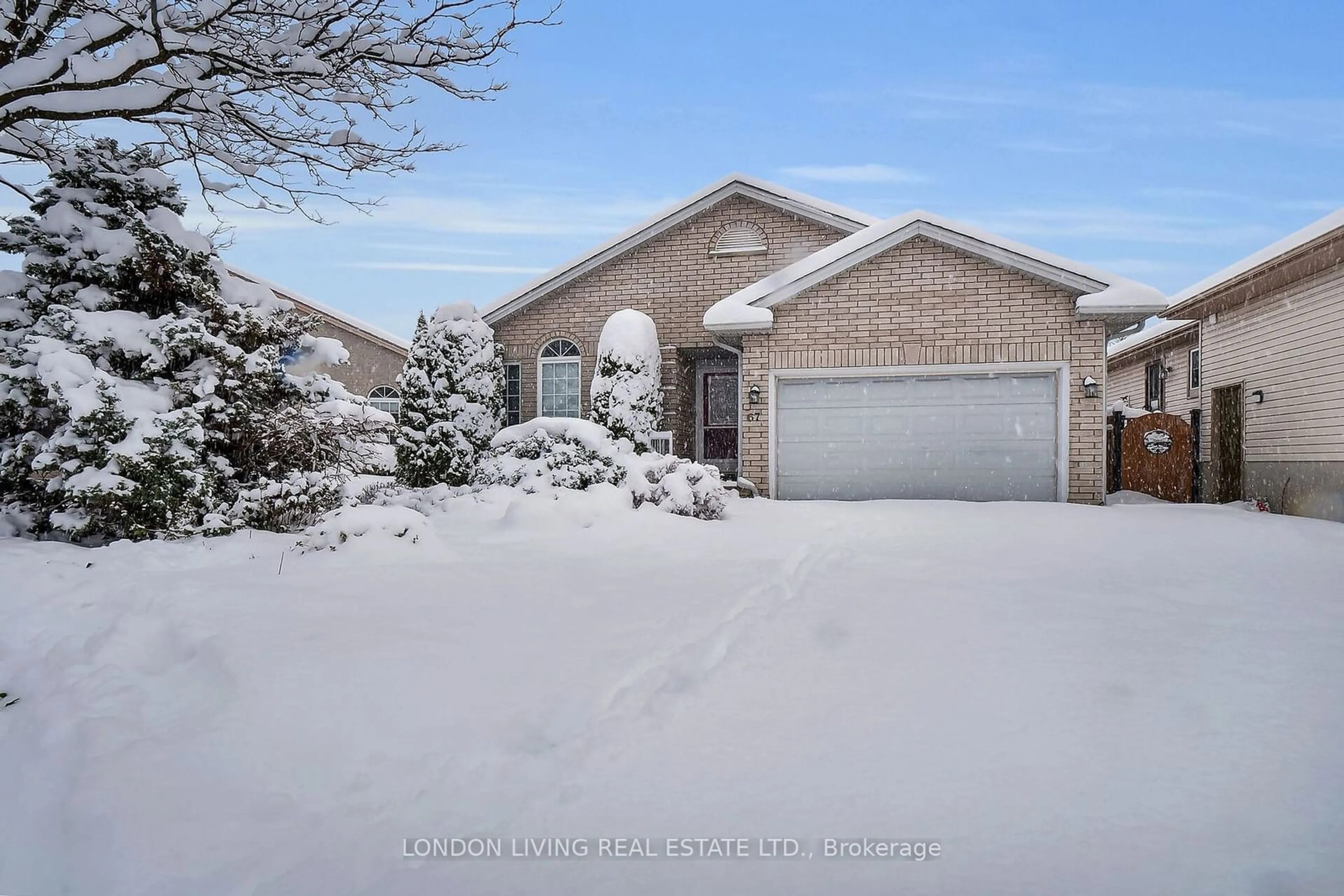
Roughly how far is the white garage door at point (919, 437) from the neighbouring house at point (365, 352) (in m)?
9.60

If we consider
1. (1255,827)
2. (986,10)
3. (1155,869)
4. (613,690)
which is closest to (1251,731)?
(1255,827)

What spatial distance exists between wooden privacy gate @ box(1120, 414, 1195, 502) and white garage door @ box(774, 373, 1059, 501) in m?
4.60

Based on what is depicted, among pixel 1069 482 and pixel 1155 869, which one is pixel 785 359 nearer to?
pixel 1069 482

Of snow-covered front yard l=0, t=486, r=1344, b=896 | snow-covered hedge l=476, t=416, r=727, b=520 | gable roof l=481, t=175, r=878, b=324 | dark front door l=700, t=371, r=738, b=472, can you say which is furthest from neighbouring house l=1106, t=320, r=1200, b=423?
snow-covered front yard l=0, t=486, r=1344, b=896

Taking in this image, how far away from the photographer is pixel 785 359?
11414 millimetres

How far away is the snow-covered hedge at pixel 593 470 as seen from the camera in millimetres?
7977

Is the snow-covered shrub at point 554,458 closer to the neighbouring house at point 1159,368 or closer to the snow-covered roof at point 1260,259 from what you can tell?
the snow-covered roof at point 1260,259

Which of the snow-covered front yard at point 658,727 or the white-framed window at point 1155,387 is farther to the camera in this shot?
the white-framed window at point 1155,387

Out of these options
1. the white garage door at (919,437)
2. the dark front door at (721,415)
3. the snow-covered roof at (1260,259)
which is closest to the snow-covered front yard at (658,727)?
the white garage door at (919,437)

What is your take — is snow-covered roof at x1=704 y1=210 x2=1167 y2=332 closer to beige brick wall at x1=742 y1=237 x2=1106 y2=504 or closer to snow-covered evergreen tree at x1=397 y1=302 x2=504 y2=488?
beige brick wall at x1=742 y1=237 x2=1106 y2=504

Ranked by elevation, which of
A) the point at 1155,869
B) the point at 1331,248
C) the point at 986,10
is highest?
the point at 986,10

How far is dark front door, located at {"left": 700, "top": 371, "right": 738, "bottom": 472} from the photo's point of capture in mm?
14945

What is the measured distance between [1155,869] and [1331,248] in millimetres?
11814

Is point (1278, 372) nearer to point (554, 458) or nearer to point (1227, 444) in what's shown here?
point (1227, 444)
